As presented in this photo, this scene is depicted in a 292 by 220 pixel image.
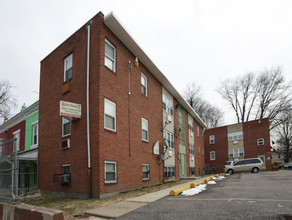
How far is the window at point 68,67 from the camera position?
12.9 m

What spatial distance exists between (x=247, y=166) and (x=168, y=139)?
14.8 metres

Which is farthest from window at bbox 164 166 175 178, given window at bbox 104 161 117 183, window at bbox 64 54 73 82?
window at bbox 64 54 73 82

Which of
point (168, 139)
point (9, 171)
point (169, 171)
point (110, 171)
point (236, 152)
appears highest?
point (168, 139)

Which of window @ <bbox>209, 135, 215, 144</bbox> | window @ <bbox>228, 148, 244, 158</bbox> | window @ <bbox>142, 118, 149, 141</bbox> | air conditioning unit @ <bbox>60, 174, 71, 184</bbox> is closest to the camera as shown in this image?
air conditioning unit @ <bbox>60, 174, 71, 184</bbox>

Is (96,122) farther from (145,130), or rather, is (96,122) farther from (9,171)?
(145,130)

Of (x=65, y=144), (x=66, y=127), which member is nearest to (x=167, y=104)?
(x=66, y=127)

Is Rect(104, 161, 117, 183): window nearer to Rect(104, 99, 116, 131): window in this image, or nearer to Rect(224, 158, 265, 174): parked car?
Rect(104, 99, 116, 131): window

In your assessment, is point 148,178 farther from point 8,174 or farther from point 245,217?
point 245,217

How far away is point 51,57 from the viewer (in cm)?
1466

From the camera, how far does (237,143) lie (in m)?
40.3

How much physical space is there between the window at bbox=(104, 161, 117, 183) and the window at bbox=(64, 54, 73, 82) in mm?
5065

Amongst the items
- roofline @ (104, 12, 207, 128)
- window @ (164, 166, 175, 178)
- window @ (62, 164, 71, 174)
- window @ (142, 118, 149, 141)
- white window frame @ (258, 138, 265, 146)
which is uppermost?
roofline @ (104, 12, 207, 128)

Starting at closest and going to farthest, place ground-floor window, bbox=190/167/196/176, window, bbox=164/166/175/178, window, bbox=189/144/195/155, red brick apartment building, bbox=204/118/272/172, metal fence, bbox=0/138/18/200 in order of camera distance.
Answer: metal fence, bbox=0/138/18/200 → window, bbox=164/166/175/178 → ground-floor window, bbox=190/167/196/176 → window, bbox=189/144/195/155 → red brick apartment building, bbox=204/118/272/172

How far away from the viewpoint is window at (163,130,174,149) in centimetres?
1890
